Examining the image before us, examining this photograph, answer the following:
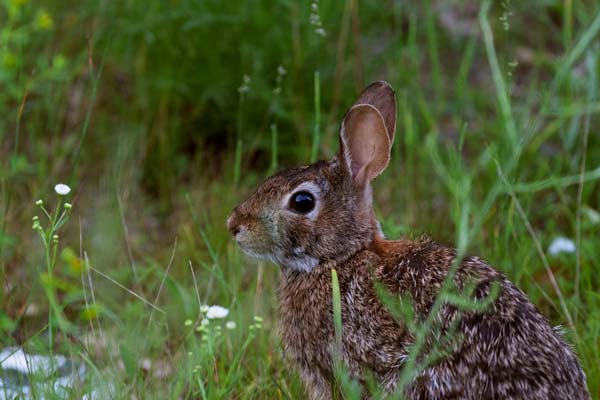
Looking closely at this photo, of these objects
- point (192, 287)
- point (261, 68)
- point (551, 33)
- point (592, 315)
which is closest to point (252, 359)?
point (192, 287)

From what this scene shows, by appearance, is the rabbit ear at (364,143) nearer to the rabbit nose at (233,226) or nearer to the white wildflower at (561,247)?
the rabbit nose at (233,226)

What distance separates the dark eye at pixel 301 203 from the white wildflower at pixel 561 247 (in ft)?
5.00

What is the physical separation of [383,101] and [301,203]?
0.57 metres

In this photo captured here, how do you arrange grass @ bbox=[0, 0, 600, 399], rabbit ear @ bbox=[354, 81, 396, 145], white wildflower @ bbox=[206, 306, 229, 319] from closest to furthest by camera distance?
white wildflower @ bbox=[206, 306, 229, 319]
rabbit ear @ bbox=[354, 81, 396, 145]
grass @ bbox=[0, 0, 600, 399]

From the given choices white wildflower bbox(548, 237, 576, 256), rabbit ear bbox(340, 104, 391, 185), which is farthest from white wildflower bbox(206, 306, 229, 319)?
white wildflower bbox(548, 237, 576, 256)

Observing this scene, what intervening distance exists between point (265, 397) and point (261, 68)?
2.40 meters

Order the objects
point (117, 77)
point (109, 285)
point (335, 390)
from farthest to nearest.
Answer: point (117, 77) → point (109, 285) → point (335, 390)

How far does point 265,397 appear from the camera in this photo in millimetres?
3865

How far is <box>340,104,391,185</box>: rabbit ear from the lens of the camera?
397cm

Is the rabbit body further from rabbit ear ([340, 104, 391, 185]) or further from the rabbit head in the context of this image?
rabbit ear ([340, 104, 391, 185])

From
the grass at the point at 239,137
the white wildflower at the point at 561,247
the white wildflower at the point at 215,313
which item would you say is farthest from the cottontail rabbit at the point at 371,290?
the white wildflower at the point at 561,247

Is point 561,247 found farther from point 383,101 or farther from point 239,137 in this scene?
point 239,137

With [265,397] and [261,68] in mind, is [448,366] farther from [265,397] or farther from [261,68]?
[261,68]

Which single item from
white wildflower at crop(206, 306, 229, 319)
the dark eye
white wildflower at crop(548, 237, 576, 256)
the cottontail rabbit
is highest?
the dark eye
